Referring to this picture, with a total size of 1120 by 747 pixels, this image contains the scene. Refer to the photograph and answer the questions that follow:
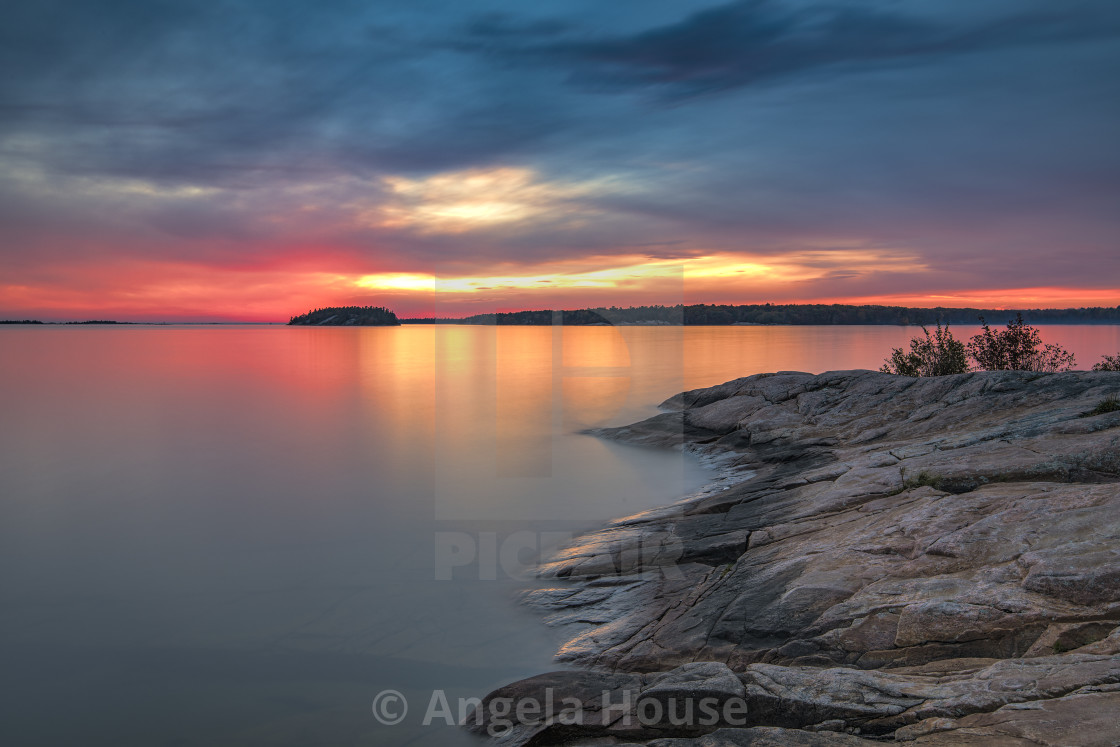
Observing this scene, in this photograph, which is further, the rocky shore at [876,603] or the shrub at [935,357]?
the shrub at [935,357]

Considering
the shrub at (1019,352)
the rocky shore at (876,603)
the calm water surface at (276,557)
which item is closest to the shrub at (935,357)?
the shrub at (1019,352)

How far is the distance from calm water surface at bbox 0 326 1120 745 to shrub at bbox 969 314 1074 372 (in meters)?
13.0

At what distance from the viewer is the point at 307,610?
1014 centimetres

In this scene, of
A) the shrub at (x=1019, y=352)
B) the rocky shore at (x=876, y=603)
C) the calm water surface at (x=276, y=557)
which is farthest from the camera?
the shrub at (x=1019, y=352)

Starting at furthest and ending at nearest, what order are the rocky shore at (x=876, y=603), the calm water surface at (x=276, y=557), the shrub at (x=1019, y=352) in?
the shrub at (x=1019, y=352) → the calm water surface at (x=276, y=557) → the rocky shore at (x=876, y=603)

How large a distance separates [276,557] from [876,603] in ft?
37.2

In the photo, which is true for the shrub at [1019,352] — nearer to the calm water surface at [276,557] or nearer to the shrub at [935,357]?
the shrub at [935,357]

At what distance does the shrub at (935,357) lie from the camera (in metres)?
21.5

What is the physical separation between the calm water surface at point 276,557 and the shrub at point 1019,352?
42.6 ft

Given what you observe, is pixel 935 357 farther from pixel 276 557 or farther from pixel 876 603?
pixel 276 557

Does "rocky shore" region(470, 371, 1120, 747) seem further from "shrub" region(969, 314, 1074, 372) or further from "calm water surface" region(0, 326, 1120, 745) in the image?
"shrub" region(969, 314, 1074, 372)

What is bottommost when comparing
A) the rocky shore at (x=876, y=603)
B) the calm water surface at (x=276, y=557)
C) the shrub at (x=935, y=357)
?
the calm water surface at (x=276, y=557)

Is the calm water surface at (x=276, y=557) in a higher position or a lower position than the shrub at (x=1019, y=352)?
lower

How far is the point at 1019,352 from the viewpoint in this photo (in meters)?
21.4
